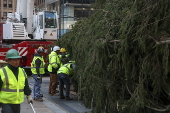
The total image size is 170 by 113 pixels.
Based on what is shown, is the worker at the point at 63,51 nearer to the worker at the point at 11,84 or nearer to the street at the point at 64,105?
the street at the point at 64,105

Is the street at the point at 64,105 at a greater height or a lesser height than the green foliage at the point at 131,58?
lesser

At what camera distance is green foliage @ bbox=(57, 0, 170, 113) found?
5094mm

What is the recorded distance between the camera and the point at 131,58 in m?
5.49

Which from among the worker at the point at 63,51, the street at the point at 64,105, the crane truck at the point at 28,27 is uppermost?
the crane truck at the point at 28,27

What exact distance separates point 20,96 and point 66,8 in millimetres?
38775

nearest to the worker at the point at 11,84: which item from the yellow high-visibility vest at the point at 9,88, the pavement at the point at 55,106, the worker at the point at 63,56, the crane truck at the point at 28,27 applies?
the yellow high-visibility vest at the point at 9,88

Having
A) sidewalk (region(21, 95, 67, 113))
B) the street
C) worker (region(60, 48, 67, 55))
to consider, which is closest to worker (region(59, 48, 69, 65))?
worker (region(60, 48, 67, 55))

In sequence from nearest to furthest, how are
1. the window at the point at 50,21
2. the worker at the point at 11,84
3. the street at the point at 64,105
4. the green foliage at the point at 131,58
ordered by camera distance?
the green foliage at the point at 131,58, the worker at the point at 11,84, the street at the point at 64,105, the window at the point at 50,21

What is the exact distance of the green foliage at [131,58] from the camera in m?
5.09

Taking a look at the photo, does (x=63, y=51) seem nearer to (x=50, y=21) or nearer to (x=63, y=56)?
(x=63, y=56)

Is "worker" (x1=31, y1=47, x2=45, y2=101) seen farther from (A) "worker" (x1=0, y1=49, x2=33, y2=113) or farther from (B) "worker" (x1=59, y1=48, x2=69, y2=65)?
(A) "worker" (x1=0, y1=49, x2=33, y2=113)

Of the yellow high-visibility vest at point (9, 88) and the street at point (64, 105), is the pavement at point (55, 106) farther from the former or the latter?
the yellow high-visibility vest at point (9, 88)

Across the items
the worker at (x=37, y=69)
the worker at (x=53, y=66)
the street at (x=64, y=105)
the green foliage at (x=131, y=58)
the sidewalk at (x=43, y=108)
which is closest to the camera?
the green foliage at (x=131, y=58)

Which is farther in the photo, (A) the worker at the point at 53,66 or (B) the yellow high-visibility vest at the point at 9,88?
(A) the worker at the point at 53,66
